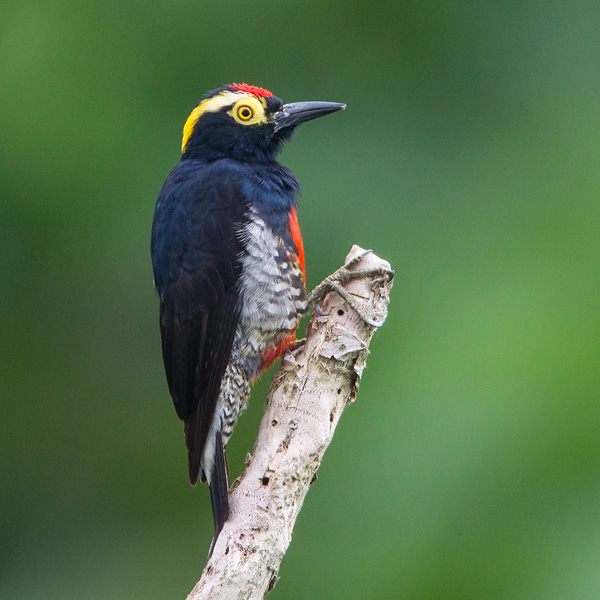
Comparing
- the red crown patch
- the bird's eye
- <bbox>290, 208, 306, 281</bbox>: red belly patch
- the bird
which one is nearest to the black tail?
the bird

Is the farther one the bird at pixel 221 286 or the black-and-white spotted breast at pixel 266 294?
the black-and-white spotted breast at pixel 266 294

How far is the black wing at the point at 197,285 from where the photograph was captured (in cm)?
295

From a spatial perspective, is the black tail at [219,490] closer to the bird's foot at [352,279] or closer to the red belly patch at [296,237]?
the bird's foot at [352,279]

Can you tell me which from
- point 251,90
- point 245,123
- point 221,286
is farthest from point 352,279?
point 251,90

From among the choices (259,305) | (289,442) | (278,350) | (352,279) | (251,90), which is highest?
(251,90)

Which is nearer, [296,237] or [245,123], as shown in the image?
[296,237]

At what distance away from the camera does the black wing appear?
2.95 m

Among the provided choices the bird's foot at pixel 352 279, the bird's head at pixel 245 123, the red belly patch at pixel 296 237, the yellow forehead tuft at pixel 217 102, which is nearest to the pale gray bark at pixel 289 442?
the bird's foot at pixel 352 279

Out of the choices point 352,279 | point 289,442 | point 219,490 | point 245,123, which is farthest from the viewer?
point 245,123

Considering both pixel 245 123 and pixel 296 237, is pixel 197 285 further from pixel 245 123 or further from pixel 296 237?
pixel 245 123

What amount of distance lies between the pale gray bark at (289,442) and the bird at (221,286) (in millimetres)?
272

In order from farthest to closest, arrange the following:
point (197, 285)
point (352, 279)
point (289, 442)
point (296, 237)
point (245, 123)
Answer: point (245, 123)
point (296, 237)
point (197, 285)
point (352, 279)
point (289, 442)

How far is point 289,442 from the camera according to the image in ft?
8.38

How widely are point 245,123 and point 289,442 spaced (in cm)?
140
